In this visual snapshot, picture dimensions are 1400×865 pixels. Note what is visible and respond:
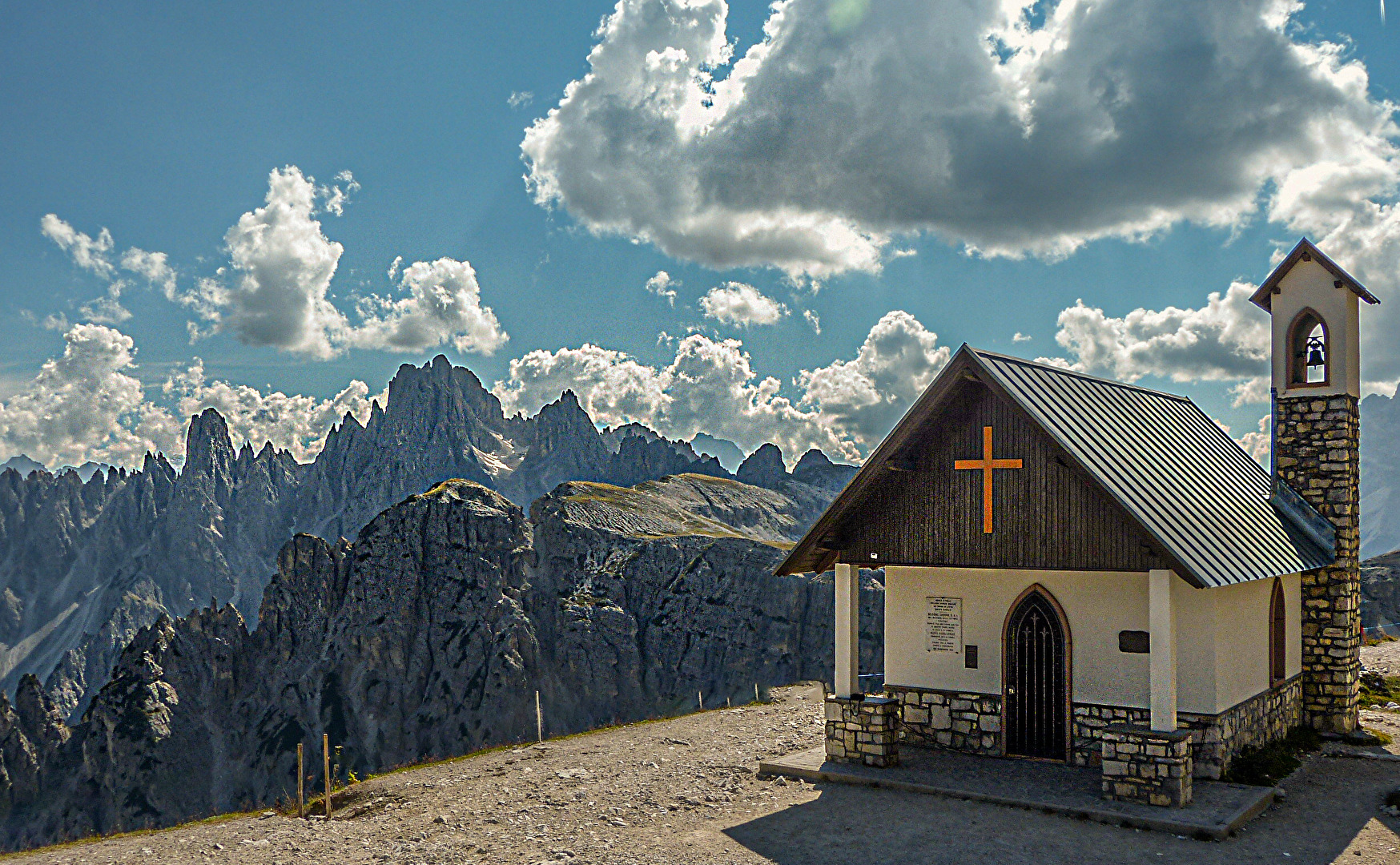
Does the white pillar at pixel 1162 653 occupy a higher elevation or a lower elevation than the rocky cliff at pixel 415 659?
higher

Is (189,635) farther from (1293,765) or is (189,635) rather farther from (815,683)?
(1293,765)

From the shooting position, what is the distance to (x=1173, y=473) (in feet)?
55.2

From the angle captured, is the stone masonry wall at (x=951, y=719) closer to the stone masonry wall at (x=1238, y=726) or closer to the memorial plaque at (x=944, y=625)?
the memorial plaque at (x=944, y=625)

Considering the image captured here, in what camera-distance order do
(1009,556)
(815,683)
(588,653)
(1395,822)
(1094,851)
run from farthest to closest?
(588,653) → (815,683) → (1009,556) → (1395,822) → (1094,851)

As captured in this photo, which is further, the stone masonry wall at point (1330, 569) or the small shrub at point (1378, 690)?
the small shrub at point (1378, 690)

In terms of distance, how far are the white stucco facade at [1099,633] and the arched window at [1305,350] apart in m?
5.26

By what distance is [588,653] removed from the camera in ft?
313

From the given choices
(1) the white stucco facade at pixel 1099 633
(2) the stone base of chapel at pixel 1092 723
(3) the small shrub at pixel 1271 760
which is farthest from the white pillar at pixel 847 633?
(3) the small shrub at pixel 1271 760

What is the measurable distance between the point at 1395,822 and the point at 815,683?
18531mm

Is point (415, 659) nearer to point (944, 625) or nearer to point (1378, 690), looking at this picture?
point (1378, 690)

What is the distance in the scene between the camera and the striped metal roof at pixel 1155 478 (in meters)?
14.1

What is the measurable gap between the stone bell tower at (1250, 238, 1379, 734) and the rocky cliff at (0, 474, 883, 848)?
63.1 meters

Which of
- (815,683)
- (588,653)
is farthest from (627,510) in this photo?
(815,683)

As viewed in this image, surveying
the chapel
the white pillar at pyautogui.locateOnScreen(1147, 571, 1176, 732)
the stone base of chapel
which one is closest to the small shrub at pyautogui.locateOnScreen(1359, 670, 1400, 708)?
the chapel
